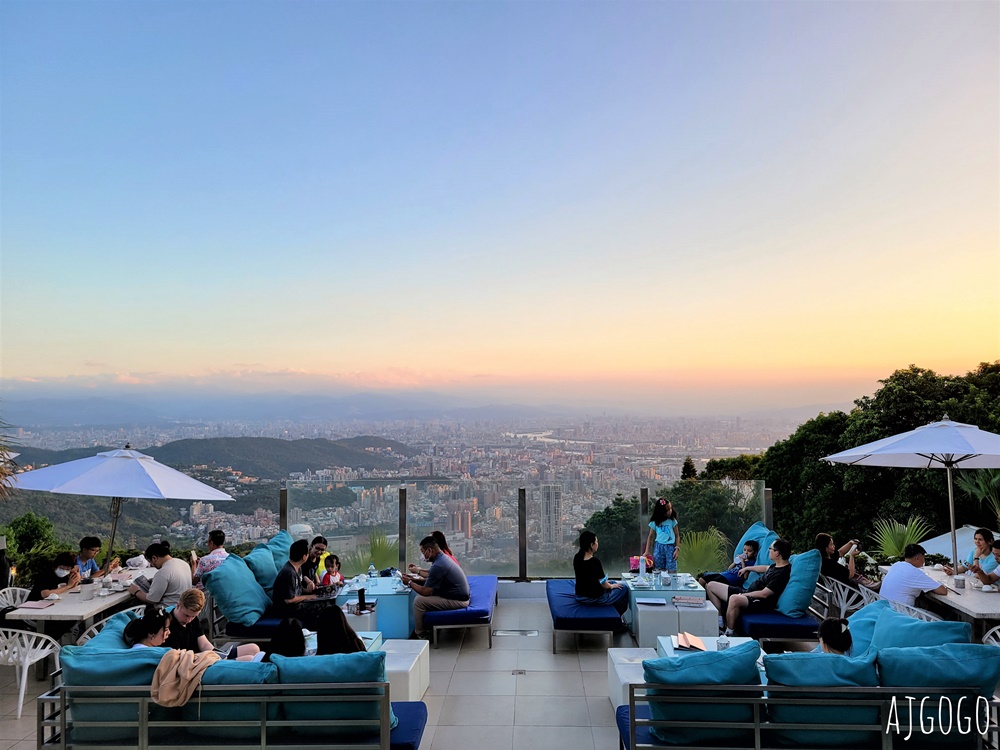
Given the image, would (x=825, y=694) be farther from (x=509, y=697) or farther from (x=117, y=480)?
(x=117, y=480)

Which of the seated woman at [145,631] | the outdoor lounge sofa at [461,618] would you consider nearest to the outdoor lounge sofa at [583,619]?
the outdoor lounge sofa at [461,618]

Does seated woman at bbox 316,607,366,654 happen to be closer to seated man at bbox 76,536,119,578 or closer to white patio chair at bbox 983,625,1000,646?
seated man at bbox 76,536,119,578

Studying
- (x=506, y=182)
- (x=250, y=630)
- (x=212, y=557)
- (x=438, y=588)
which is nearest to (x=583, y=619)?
(x=438, y=588)

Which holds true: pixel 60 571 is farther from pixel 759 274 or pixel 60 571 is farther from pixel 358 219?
pixel 759 274

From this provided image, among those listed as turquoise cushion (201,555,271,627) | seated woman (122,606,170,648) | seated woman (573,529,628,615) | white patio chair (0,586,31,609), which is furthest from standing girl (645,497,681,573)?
white patio chair (0,586,31,609)

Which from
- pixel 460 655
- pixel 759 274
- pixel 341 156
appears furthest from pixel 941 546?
pixel 341 156
